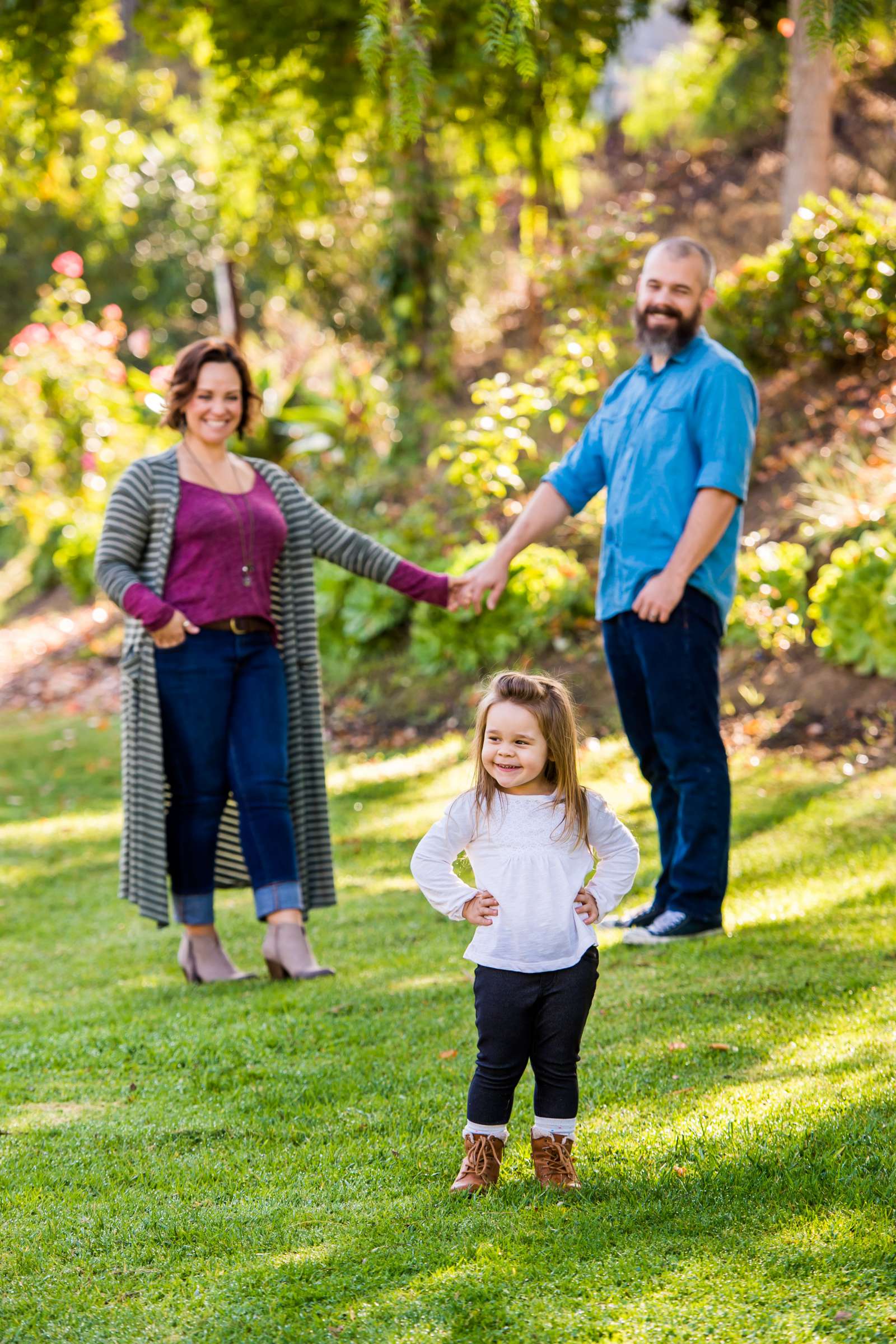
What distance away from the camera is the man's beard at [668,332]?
4395 millimetres

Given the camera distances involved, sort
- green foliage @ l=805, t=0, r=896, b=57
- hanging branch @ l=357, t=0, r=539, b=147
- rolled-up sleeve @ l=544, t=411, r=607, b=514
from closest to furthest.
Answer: hanging branch @ l=357, t=0, r=539, b=147 → green foliage @ l=805, t=0, r=896, b=57 → rolled-up sleeve @ l=544, t=411, r=607, b=514

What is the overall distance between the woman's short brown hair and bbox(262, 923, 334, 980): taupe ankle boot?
159cm

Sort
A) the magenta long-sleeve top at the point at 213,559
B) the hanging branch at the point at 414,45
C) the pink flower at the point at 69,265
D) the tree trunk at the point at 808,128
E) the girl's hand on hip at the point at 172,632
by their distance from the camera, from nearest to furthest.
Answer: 1. the hanging branch at the point at 414,45
2. the girl's hand on hip at the point at 172,632
3. the magenta long-sleeve top at the point at 213,559
4. the tree trunk at the point at 808,128
5. the pink flower at the point at 69,265

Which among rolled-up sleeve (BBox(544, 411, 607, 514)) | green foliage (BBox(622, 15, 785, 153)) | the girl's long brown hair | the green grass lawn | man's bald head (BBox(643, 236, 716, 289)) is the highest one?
green foliage (BBox(622, 15, 785, 153))

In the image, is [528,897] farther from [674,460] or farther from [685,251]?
[685,251]

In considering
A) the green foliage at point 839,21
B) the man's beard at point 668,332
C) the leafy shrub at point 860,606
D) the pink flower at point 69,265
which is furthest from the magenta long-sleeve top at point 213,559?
the pink flower at point 69,265

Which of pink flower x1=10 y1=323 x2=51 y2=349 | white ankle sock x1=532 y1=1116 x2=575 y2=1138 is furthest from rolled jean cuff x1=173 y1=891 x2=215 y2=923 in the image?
pink flower x1=10 y1=323 x2=51 y2=349

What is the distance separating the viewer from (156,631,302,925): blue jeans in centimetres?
439

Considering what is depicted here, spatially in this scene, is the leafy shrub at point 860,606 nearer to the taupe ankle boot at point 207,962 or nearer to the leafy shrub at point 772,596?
the leafy shrub at point 772,596

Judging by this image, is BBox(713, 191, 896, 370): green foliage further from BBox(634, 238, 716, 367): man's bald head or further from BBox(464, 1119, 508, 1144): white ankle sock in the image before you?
BBox(464, 1119, 508, 1144): white ankle sock

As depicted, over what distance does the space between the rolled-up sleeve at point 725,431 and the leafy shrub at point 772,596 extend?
2992mm

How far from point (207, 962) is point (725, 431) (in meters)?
2.33

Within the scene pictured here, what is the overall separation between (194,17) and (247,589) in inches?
259

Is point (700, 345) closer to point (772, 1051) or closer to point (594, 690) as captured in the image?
point (772, 1051)
